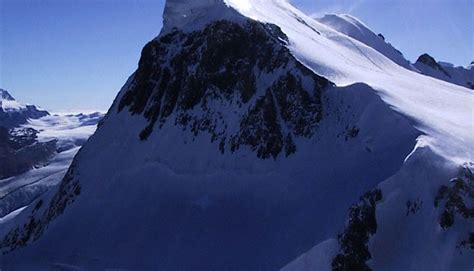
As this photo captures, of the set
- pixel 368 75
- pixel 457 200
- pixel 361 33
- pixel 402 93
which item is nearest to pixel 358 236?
pixel 457 200

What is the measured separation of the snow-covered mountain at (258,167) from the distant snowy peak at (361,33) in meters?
20.2

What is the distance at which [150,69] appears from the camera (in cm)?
5119

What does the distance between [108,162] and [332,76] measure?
888 inches

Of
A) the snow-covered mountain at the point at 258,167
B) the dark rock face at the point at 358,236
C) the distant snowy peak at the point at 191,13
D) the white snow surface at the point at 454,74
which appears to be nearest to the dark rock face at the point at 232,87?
the snow-covered mountain at the point at 258,167

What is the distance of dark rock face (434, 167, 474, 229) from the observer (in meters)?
21.8

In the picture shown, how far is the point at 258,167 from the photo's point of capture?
34.3 meters

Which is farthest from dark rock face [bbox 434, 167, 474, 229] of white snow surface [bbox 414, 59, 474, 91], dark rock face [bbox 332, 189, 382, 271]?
white snow surface [bbox 414, 59, 474, 91]

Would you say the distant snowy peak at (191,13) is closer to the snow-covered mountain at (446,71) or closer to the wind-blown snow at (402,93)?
the wind-blown snow at (402,93)

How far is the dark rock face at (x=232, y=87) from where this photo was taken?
Result: 3428 centimetres

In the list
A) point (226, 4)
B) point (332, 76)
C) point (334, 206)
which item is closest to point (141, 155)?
point (226, 4)

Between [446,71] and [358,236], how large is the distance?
258 ft

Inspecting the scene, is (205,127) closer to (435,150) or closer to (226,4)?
(226,4)

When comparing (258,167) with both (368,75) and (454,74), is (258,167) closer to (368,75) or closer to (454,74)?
(368,75)

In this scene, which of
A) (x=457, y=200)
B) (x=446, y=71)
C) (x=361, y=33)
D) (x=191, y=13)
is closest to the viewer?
(x=457, y=200)
